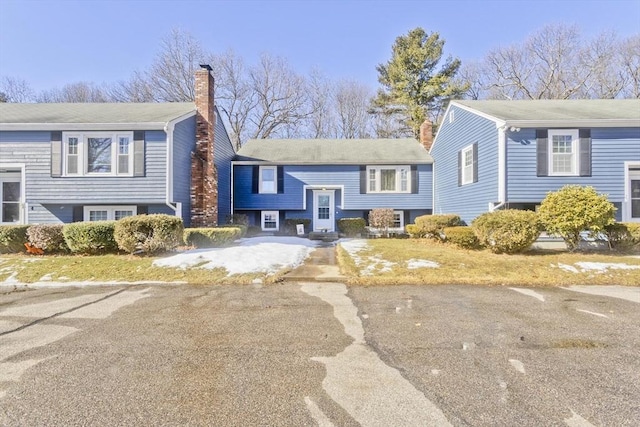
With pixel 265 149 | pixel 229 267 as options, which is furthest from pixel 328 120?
pixel 229 267

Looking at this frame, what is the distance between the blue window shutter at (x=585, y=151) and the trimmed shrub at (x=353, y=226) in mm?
8746

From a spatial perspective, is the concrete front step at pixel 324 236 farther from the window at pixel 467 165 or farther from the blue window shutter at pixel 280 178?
the window at pixel 467 165

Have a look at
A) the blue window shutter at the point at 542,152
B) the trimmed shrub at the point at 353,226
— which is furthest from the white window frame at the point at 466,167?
the trimmed shrub at the point at 353,226

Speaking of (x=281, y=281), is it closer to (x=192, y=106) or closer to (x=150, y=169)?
(x=150, y=169)

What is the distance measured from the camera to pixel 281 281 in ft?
22.2

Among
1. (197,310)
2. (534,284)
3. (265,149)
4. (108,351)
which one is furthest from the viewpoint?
(265,149)

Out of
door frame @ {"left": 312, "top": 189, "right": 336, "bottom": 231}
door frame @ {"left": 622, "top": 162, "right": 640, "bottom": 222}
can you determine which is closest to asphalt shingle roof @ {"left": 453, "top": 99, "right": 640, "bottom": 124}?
door frame @ {"left": 622, "top": 162, "right": 640, "bottom": 222}

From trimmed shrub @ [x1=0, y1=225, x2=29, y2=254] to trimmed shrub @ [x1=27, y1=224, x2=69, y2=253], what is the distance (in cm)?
25

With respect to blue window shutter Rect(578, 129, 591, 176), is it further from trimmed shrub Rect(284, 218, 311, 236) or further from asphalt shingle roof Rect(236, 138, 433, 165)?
trimmed shrub Rect(284, 218, 311, 236)

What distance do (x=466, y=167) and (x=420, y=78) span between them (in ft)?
57.1

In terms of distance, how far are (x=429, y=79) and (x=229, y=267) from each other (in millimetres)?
26872

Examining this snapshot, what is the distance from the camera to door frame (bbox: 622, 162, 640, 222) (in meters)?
11.3

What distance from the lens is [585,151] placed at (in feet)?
36.8

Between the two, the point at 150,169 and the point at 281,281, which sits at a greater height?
the point at 150,169
